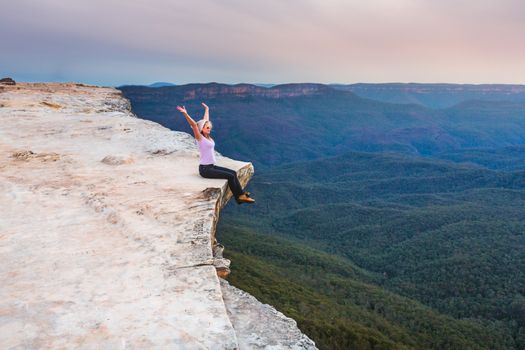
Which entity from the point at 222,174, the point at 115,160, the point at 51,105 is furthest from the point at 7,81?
the point at 222,174

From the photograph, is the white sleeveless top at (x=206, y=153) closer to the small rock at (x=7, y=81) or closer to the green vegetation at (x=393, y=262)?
the small rock at (x=7, y=81)

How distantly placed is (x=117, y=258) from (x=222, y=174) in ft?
12.5

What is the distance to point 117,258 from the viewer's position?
19.9ft

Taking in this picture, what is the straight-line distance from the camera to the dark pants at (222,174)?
9.33 metres

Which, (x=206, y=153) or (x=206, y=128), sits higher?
(x=206, y=128)

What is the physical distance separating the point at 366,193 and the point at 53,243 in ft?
448

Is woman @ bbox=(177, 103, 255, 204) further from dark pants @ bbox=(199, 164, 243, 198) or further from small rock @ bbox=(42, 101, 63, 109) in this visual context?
small rock @ bbox=(42, 101, 63, 109)

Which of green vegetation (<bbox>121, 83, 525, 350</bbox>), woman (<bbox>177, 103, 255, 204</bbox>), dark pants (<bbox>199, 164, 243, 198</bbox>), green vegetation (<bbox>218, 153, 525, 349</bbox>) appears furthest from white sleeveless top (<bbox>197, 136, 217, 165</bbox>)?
green vegetation (<bbox>218, 153, 525, 349</bbox>)

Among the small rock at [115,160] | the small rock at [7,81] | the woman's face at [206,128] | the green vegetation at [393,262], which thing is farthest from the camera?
the green vegetation at [393,262]

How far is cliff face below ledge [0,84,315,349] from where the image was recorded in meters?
4.57

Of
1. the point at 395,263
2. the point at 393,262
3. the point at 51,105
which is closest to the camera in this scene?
the point at 51,105

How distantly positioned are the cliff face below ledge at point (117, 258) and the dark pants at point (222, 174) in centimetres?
29

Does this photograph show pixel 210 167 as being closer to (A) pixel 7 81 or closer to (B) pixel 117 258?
(B) pixel 117 258

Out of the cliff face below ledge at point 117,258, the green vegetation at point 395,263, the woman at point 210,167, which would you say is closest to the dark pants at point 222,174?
the woman at point 210,167
